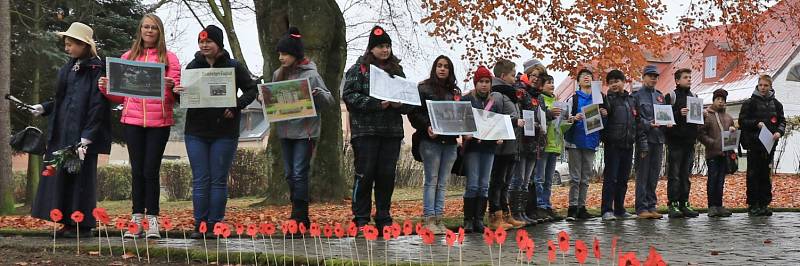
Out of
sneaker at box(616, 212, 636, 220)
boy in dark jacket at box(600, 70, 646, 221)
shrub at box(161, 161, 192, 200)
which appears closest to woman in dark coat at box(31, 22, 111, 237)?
boy in dark jacket at box(600, 70, 646, 221)

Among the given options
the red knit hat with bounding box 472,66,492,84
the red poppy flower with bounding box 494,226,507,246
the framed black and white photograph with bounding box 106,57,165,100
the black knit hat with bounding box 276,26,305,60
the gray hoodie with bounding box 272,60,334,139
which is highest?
the black knit hat with bounding box 276,26,305,60

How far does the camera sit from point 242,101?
810cm

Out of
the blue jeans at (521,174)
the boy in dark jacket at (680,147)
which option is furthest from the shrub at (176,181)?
the blue jeans at (521,174)

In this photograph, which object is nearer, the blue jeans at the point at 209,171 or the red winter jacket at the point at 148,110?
the red winter jacket at the point at 148,110

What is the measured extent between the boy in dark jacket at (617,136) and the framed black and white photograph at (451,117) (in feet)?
9.08

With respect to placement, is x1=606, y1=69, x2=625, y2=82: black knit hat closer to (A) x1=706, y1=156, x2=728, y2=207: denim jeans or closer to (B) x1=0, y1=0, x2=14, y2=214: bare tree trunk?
(A) x1=706, y1=156, x2=728, y2=207: denim jeans

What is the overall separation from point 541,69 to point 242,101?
149 inches

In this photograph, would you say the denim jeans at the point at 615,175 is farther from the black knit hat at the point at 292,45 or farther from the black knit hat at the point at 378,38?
the black knit hat at the point at 292,45

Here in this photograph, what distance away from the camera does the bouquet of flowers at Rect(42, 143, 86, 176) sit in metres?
7.89

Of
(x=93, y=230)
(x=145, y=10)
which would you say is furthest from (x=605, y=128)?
(x=145, y=10)

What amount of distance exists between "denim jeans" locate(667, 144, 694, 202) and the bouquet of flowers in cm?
→ 680

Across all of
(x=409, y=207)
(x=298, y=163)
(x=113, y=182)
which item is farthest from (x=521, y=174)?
(x=113, y=182)

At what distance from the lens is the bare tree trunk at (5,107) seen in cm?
1611

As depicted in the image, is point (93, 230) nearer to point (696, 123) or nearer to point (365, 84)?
point (365, 84)
